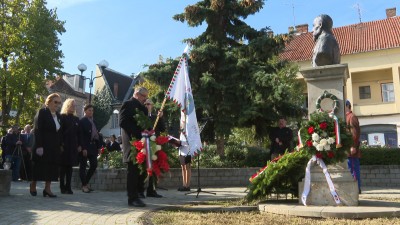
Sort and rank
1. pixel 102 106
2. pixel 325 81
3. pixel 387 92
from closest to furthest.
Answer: pixel 325 81
pixel 387 92
pixel 102 106

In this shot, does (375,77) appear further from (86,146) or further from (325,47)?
(86,146)

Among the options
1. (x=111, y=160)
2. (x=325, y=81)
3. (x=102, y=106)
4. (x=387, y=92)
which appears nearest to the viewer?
(x=325, y=81)

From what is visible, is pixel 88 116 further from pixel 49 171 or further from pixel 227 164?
pixel 227 164

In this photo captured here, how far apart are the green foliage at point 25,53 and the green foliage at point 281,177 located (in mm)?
22805

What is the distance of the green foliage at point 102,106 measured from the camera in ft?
151

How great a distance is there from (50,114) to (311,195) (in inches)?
209

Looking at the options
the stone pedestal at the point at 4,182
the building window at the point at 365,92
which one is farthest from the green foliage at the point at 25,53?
the building window at the point at 365,92

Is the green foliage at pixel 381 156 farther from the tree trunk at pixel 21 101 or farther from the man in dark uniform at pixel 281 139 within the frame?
the tree trunk at pixel 21 101

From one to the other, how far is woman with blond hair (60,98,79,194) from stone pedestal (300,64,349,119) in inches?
202

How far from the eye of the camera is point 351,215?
18.4 feet

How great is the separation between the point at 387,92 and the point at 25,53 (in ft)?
93.8

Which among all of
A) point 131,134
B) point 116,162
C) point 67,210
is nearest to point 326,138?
point 131,134

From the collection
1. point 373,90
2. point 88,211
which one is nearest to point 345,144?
point 88,211

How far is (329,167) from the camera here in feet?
22.6
